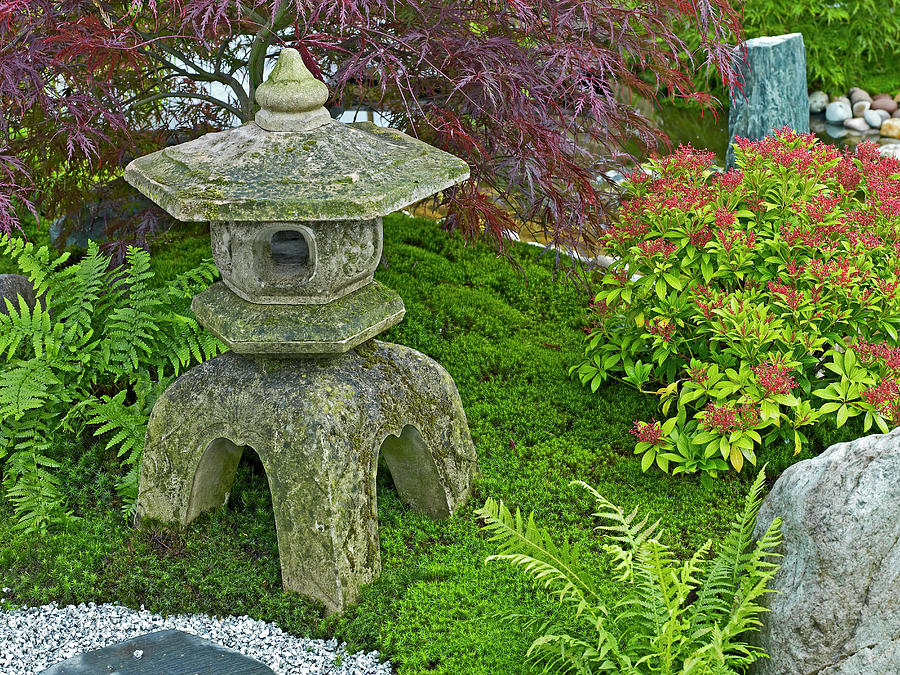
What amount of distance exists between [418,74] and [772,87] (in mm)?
4589

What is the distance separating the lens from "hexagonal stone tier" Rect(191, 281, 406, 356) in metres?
3.59

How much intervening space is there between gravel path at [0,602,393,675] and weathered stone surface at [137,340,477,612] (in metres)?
0.23

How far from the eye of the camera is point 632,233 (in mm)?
4707

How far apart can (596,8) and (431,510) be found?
8.33 ft

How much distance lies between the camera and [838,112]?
1186 centimetres

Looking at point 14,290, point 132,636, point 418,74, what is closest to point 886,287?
point 418,74

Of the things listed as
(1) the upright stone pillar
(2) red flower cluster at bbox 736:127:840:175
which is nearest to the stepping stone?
(2) red flower cluster at bbox 736:127:840:175

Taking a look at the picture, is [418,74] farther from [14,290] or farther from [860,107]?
[860,107]

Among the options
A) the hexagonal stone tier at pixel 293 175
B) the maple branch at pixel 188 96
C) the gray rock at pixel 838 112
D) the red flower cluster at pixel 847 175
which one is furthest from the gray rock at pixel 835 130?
the hexagonal stone tier at pixel 293 175

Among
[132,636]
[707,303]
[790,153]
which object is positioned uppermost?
[790,153]

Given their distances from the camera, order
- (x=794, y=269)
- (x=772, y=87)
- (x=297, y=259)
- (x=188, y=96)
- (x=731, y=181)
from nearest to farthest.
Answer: (x=297, y=259) < (x=794, y=269) < (x=731, y=181) < (x=188, y=96) < (x=772, y=87)

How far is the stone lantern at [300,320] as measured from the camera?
335 centimetres

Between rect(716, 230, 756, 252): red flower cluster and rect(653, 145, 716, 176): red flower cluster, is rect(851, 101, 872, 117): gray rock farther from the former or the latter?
rect(716, 230, 756, 252): red flower cluster

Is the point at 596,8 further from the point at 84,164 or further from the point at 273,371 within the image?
Result: the point at 84,164
